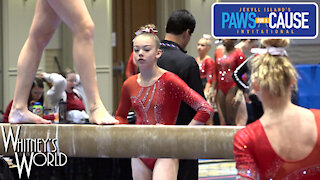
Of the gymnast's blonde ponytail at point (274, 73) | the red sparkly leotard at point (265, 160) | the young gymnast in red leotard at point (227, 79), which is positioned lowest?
the young gymnast in red leotard at point (227, 79)

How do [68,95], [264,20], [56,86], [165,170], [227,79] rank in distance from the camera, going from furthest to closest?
[227,79] < [264,20] < [68,95] < [56,86] < [165,170]

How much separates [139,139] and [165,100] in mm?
701

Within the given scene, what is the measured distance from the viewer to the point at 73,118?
5.82 meters

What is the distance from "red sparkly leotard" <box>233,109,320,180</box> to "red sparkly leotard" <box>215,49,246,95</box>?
5.69m

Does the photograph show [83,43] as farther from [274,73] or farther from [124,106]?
[274,73]

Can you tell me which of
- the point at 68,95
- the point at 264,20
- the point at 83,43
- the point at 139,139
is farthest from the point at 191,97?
the point at 264,20

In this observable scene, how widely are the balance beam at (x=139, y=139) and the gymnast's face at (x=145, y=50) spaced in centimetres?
72

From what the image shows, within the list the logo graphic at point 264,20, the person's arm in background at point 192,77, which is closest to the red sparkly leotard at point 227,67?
the logo graphic at point 264,20

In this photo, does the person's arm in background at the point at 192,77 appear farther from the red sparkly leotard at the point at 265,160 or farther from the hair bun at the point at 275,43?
the red sparkly leotard at the point at 265,160

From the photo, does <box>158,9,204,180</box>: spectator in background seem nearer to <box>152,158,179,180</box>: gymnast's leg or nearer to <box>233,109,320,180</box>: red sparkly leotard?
<box>152,158,179,180</box>: gymnast's leg

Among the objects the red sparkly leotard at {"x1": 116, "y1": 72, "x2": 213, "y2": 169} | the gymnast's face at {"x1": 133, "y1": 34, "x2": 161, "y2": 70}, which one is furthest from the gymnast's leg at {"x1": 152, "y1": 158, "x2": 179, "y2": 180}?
the gymnast's face at {"x1": 133, "y1": 34, "x2": 161, "y2": 70}

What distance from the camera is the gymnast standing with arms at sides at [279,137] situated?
95.3 inches

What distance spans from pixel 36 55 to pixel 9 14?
663 cm

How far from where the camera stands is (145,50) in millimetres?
3768
